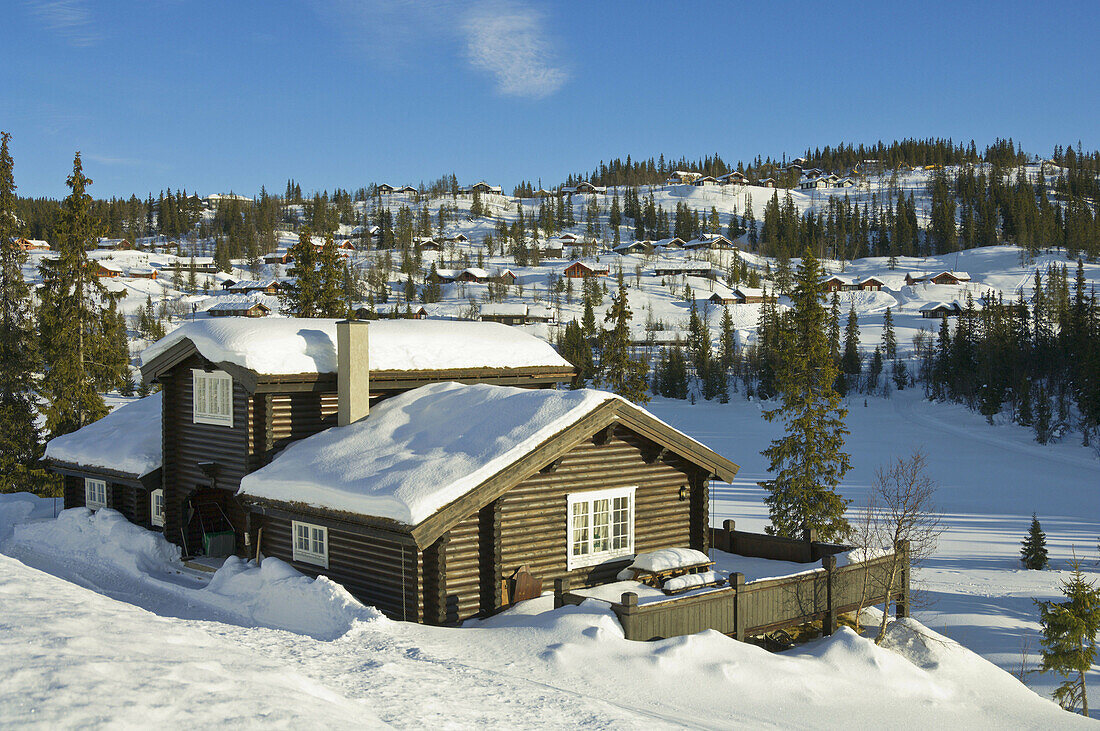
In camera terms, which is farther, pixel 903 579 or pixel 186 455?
pixel 186 455

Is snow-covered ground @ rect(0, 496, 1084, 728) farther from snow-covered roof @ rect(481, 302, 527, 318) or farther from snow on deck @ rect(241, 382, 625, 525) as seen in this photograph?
snow-covered roof @ rect(481, 302, 527, 318)

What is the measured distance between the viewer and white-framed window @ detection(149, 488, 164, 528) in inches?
779

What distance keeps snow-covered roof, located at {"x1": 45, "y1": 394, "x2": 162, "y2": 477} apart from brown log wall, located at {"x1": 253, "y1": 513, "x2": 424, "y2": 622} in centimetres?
652

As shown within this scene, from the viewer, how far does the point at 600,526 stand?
1548cm

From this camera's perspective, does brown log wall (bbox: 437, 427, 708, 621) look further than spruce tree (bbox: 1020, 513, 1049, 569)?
No

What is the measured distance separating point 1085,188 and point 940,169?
34396 mm

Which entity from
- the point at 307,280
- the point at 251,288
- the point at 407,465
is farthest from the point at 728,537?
the point at 251,288

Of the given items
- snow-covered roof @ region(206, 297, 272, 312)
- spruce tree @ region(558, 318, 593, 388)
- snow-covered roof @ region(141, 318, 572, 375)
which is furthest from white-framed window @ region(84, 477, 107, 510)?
snow-covered roof @ region(206, 297, 272, 312)

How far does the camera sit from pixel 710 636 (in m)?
11.6

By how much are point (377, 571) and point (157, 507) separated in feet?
29.8

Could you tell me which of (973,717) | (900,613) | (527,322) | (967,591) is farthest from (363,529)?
(527,322)

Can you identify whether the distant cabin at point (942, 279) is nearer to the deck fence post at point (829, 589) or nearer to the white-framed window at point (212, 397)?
the deck fence post at point (829, 589)

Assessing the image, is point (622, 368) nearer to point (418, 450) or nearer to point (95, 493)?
point (418, 450)

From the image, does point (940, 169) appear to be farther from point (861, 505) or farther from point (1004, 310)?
point (861, 505)
